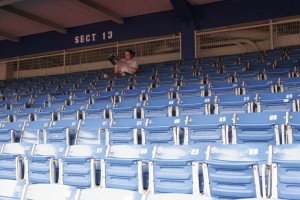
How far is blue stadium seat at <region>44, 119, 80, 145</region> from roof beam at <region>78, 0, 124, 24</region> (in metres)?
4.93

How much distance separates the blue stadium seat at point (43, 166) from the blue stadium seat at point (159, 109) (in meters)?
1.48

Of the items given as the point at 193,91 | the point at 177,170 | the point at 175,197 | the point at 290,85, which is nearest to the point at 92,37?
the point at 193,91

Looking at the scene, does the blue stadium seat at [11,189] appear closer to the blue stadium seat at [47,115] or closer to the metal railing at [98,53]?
the blue stadium seat at [47,115]

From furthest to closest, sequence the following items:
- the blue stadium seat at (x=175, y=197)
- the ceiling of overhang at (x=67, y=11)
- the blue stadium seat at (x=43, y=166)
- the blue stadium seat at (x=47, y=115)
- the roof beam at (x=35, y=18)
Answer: the roof beam at (x=35, y=18) < the ceiling of overhang at (x=67, y=11) < the blue stadium seat at (x=47, y=115) < the blue stadium seat at (x=43, y=166) < the blue stadium seat at (x=175, y=197)

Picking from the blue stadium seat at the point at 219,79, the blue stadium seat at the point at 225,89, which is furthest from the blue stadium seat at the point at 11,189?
the blue stadium seat at the point at 219,79

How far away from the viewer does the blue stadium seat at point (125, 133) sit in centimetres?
421

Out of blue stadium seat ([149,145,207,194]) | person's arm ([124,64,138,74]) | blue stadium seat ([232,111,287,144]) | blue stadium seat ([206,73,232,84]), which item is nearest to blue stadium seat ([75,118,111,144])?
blue stadium seat ([149,145,207,194])

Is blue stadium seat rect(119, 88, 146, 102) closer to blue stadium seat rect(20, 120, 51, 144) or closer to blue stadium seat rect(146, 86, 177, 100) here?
blue stadium seat rect(146, 86, 177, 100)

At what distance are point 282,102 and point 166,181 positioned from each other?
1971 mm

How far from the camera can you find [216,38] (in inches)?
358

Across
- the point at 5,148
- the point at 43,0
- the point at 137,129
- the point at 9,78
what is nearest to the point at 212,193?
the point at 137,129

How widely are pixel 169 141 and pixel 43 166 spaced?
1278mm

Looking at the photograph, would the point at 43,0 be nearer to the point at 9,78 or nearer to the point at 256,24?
the point at 9,78

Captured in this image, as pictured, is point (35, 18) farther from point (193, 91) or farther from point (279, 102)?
point (279, 102)
